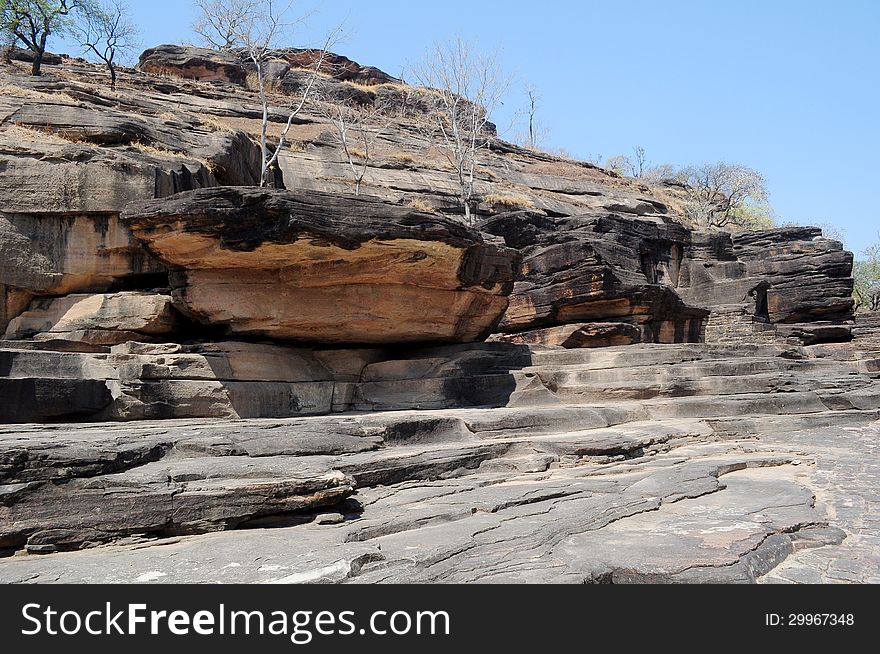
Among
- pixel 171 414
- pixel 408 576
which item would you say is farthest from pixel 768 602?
pixel 171 414

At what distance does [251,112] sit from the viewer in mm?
32500

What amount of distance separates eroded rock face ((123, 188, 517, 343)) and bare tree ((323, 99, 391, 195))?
1593 centimetres

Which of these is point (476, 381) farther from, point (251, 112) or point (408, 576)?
point (251, 112)

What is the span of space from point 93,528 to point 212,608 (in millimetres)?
1823

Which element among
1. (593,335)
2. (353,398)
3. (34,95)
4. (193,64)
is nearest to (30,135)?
(34,95)

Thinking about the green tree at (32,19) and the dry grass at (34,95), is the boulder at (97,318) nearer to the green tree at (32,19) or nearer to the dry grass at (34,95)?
the dry grass at (34,95)

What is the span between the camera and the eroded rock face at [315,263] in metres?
8.83

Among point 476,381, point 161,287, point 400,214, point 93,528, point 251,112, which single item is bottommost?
point 93,528

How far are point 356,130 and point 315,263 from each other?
26.8m

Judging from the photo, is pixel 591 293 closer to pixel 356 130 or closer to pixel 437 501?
pixel 437 501

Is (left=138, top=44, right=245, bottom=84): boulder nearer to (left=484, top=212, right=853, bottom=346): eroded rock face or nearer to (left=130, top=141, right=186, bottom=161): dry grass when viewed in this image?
(left=484, top=212, right=853, bottom=346): eroded rock face

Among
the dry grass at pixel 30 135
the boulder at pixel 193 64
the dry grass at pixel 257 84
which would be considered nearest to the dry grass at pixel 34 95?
the dry grass at pixel 30 135

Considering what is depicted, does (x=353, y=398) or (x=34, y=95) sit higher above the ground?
(x=34, y=95)

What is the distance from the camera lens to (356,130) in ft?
114
